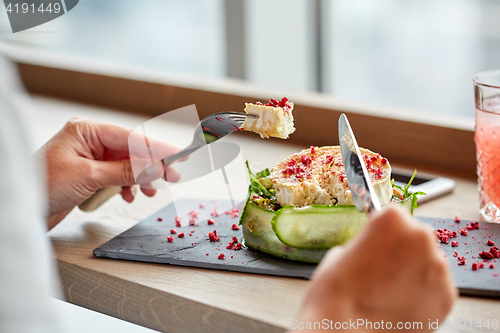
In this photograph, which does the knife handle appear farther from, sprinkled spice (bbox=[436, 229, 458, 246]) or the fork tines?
sprinkled spice (bbox=[436, 229, 458, 246])

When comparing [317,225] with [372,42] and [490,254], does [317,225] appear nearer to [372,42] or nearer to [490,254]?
[490,254]

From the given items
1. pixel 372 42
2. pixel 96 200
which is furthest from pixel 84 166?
pixel 372 42

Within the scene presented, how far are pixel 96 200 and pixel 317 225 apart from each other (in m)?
0.40

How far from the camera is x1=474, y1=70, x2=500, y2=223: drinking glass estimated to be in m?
0.76

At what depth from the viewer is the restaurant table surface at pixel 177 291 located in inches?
21.4

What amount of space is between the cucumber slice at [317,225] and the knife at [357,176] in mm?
42

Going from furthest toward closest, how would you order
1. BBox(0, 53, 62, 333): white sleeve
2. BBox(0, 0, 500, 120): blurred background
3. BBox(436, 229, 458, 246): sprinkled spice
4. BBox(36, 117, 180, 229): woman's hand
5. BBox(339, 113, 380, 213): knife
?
BBox(0, 0, 500, 120): blurred background → BBox(36, 117, 180, 229): woman's hand → BBox(436, 229, 458, 246): sprinkled spice → BBox(339, 113, 380, 213): knife → BBox(0, 53, 62, 333): white sleeve

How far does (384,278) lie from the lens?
1.42 ft

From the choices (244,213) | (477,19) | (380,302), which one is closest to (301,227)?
(244,213)

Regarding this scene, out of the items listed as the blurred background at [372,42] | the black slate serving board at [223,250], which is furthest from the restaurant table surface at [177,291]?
A: the blurred background at [372,42]

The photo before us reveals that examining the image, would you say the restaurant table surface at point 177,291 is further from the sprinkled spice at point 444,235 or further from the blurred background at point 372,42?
the blurred background at point 372,42

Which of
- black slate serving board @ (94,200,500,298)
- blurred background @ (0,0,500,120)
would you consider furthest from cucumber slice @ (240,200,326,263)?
blurred background @ (0,0,500,120)

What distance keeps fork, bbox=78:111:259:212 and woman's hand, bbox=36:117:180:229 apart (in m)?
0.02

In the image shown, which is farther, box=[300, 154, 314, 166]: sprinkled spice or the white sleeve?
box=[300, 154, 314, 166]: sprinkled spice
